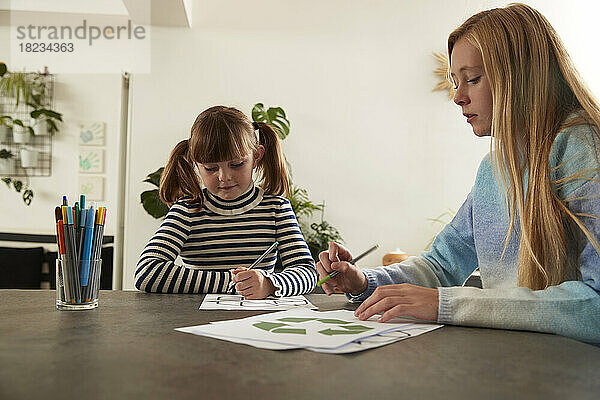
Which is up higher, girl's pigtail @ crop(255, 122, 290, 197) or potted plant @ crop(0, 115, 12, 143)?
potted plant @ crop(0, 115, 12, 143)

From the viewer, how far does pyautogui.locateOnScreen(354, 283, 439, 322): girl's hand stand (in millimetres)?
867

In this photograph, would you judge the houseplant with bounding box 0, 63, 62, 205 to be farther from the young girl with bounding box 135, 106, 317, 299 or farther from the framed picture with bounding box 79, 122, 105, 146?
the young girl with bounding box 135, 106, 317, 299

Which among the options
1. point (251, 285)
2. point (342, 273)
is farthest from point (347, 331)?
point (251, 285)

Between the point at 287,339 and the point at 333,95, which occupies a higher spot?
the point at 333,95

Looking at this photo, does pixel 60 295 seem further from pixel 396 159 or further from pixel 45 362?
pixel 396 159

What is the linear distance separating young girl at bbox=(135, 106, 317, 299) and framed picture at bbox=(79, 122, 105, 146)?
7.52 feet

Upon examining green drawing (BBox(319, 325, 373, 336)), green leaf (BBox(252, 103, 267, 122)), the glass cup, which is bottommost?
green drawing (BBox(319, 325, 373, 336))

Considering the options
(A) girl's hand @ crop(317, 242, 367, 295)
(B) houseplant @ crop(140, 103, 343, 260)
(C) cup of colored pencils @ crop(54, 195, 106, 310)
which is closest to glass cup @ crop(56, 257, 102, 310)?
(C) cup of colored pencils @ crop(54, 195, 106, 310)

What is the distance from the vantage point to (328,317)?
0.93 meters

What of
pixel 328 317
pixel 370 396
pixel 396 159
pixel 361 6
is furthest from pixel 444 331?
pixel 361 6

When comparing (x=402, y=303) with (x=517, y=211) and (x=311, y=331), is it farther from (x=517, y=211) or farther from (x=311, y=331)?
(x=517, y=211)

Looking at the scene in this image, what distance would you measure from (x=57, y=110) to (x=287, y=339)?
3587 mm

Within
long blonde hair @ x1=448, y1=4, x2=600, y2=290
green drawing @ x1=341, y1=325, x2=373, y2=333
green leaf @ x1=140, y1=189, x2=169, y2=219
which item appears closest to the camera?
green drawing @ x1=341, y1=325, x2=373, y2=333

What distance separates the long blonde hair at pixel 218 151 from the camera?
1.63m
